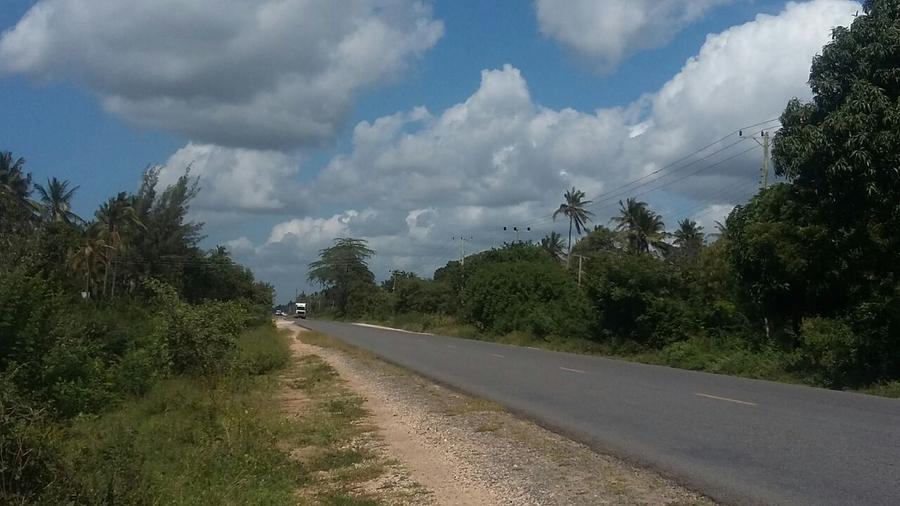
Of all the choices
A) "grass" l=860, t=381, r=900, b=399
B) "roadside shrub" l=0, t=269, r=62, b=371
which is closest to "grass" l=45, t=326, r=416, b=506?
"roadside shrub" l=0, t=269, r=62, b=371

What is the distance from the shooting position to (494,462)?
11148 millimetres

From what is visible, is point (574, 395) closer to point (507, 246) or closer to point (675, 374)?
point (675, 374)

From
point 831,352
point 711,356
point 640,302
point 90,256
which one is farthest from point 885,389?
Result: point 90,256

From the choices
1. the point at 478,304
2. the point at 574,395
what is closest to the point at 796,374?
the point at 574,395

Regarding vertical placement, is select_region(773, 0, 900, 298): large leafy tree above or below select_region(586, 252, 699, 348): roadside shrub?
above

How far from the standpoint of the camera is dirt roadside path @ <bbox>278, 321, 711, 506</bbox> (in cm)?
912

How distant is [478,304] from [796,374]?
40860 millimetres

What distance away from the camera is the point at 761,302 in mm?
27438

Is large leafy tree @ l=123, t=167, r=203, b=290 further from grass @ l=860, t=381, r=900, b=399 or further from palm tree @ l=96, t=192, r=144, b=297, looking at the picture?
grass @ l=860, t=381, r=900, b=399

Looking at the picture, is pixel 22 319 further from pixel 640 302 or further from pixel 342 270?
pixel 342 270

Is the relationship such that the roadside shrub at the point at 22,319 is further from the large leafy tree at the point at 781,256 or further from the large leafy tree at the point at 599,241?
the large leafy tree at the point at 599,241

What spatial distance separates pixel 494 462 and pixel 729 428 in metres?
4.02

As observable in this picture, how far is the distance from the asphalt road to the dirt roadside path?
1.56 ft

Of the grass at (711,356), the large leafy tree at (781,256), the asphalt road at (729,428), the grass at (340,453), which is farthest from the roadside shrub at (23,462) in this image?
the large leafy tree at (781,256)
